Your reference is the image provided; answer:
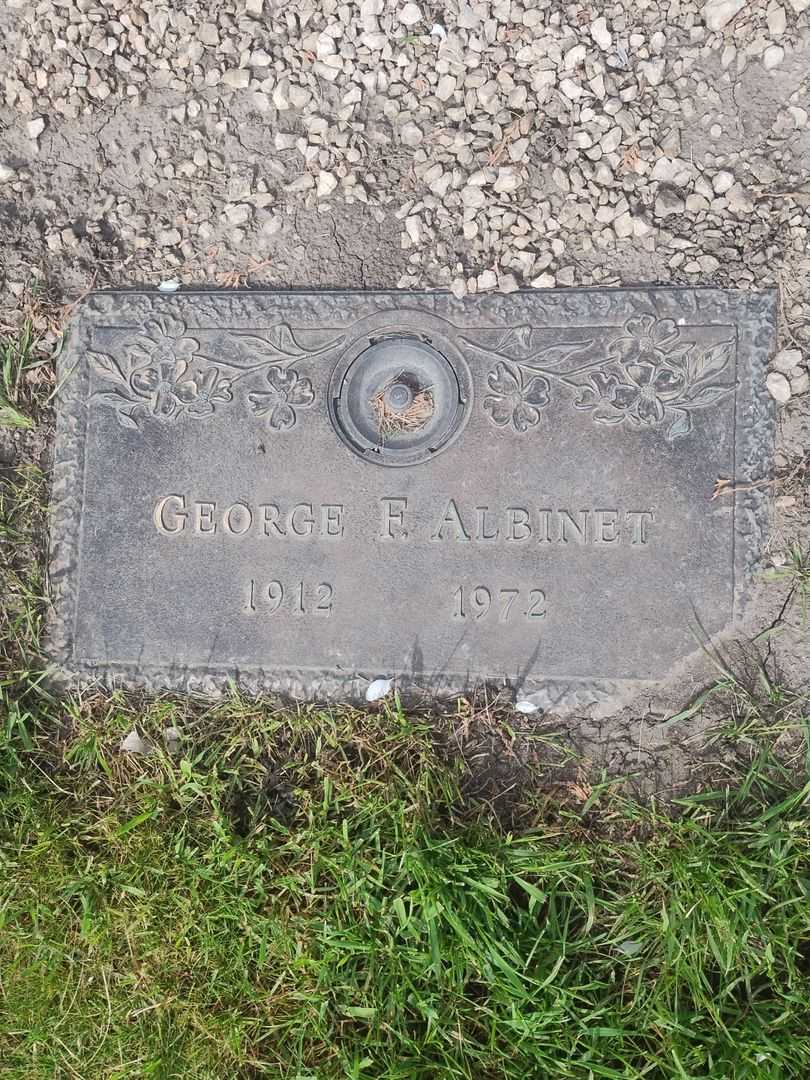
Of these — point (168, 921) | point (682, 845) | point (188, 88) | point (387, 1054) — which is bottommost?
point (387, 1054)

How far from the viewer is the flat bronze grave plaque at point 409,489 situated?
211 centimetres

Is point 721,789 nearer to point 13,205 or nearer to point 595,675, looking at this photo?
point 595,675

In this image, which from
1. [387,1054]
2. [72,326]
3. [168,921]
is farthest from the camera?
[72,326]

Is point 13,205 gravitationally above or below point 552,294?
above

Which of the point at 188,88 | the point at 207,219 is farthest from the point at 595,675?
the point at 188,88

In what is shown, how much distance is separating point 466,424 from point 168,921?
5.17 feet

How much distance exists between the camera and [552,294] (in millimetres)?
2209

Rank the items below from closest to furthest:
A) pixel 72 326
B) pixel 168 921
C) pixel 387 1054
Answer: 1. pixel 387 1054
2. pixel 168 921
3. pixel 72 326

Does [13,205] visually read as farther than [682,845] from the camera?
Yes

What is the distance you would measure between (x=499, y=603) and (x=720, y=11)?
1.77 meters

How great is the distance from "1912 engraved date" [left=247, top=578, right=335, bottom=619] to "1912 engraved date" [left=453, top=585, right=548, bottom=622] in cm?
35

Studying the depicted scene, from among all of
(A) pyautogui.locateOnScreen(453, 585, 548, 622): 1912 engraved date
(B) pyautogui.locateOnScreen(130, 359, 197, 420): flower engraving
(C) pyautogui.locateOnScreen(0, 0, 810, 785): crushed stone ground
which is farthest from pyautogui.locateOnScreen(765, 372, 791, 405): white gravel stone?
(B) pyautogui.locateOnScreen(130, 359, 197, 420): flower engraving

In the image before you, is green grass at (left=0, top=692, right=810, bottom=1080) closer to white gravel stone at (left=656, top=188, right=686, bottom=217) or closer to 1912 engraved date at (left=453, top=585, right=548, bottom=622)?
1912 engraved date at (left=453, top=585, right=548, bottom=622)

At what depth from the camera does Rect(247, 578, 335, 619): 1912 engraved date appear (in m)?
2.17
